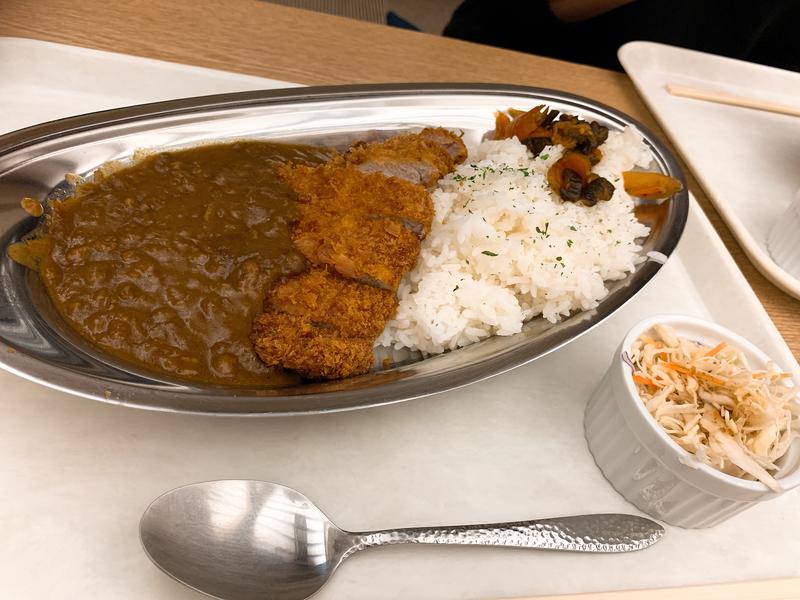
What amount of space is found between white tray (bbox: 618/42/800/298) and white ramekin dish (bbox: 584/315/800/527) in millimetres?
884

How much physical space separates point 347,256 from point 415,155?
53cm

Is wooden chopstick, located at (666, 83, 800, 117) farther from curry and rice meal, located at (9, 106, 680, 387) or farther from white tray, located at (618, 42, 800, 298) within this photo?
curry and rice meal, located at (9, 106, 680, 387)

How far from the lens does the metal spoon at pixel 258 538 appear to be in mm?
1083

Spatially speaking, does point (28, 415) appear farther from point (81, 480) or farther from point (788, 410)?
point (788, 410)

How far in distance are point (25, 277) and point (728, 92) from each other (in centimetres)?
331

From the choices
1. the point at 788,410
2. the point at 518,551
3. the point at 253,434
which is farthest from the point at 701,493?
the point at 253,434

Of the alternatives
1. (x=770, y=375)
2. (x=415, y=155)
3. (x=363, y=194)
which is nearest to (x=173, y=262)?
(x=363, y=194)

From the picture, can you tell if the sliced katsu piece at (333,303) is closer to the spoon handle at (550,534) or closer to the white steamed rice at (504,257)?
the white steamed rice at (504,257)

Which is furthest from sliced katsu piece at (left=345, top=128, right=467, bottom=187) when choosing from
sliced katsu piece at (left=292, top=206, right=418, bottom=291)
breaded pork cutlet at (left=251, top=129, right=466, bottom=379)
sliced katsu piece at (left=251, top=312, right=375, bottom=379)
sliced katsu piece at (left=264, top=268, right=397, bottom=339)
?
sliced katsu piece at (left=251, top=312, right=375, bottom=379)

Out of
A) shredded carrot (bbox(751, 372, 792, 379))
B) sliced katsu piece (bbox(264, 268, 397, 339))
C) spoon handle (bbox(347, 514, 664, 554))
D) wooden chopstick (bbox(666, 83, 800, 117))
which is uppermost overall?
wooden chopstick (bbox(666, 83, 800, 117))

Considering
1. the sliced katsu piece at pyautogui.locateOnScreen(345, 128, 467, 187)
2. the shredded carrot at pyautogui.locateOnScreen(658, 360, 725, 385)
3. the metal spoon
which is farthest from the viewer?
the sliced katsu piece at pyautogui.locateOnScreen(345, 128, 467, 187)

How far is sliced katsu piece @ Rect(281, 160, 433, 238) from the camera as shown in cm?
168

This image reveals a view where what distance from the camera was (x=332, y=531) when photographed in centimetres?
118

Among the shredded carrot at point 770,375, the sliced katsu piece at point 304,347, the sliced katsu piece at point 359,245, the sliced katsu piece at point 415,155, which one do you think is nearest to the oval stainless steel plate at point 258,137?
the sliced katsu piece at point 304,347
